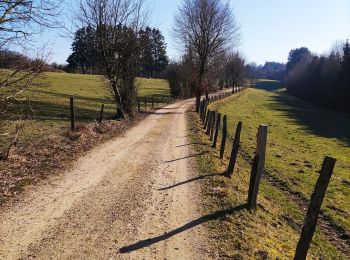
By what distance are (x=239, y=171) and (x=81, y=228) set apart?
8897 millimetres

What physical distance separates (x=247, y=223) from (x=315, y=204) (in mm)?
2423

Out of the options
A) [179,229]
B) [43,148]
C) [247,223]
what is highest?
[43,148]

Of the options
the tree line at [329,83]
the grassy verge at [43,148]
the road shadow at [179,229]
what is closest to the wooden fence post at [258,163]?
the road shadow at [179,229]

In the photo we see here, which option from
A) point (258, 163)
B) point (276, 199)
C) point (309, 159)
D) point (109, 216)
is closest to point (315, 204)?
point (258, 163)

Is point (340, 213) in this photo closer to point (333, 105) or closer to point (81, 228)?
point (81, 228)

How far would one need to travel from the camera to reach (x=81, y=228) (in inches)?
335

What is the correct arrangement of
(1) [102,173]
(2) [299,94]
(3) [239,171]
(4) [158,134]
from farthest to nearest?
(2) [299,94]
(4) [158,134]
(3) [239,171]
(1) [102,173]

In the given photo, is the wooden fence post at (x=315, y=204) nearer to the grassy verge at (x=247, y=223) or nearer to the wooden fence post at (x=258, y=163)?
the grassy verge at (x=247, y=223)

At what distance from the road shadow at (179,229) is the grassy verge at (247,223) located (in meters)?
0.04

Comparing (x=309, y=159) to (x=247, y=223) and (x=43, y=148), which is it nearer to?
(x=247, y=223)

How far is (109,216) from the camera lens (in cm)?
926

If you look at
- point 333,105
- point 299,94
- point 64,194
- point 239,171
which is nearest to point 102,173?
point 64,194

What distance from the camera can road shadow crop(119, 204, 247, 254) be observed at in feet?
25.2

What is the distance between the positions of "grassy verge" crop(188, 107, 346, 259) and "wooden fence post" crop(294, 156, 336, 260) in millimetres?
756
